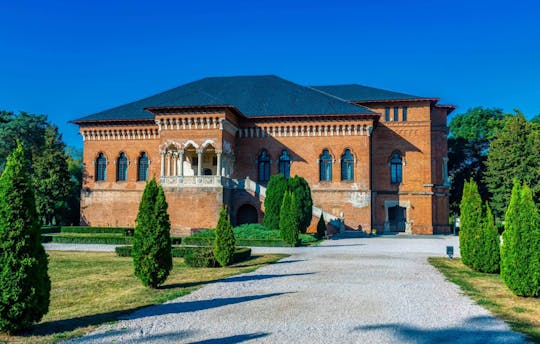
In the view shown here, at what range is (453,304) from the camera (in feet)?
33.9

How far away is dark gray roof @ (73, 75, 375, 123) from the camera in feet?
122

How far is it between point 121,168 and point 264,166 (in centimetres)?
1331

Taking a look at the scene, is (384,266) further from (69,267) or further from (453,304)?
(69,267)

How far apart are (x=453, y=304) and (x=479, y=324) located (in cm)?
179

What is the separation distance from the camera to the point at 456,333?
7934 millimetres

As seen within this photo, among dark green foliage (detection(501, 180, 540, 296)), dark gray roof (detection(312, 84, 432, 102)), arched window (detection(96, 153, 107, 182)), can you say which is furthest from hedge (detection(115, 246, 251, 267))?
dark gray roof (detection(312, 84, 432, 102))

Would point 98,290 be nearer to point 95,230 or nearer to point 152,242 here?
point 152,242

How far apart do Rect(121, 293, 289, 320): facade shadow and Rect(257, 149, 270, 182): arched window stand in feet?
92.6

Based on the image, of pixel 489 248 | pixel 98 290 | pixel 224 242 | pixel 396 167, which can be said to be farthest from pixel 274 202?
pixel 98 290

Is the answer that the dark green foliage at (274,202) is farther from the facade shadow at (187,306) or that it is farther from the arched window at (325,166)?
the facade shadow at (187,306)

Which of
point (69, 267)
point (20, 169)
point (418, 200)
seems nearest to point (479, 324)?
point (20, 169)

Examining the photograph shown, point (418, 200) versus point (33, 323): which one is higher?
point (418, 200)

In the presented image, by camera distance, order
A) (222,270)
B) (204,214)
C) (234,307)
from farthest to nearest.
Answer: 1. (204,214)
2. (222,270)
3. (234,307)

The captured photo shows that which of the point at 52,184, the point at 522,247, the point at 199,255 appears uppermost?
the point at 52,184
